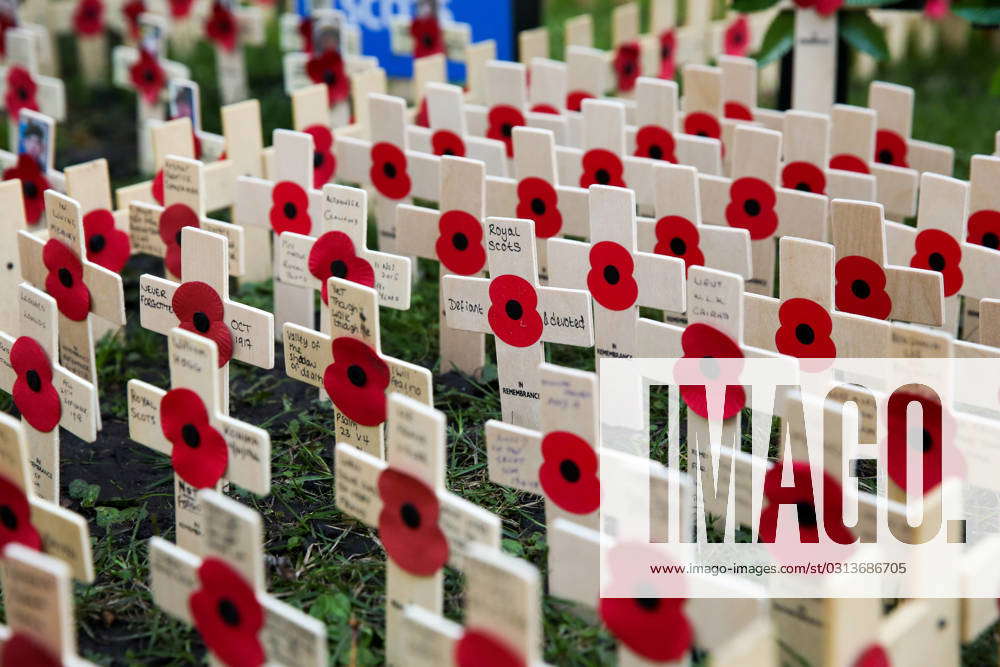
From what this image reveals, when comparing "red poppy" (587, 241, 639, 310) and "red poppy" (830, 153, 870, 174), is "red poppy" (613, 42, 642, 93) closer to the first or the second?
"red poppy" (830, 153, 870, 174)

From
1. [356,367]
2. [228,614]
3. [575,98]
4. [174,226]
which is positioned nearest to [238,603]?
[228,614]

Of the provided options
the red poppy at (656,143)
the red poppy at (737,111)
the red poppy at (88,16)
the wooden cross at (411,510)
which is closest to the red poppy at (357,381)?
the wooden cross at (411,510)

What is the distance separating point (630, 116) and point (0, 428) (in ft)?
9.26

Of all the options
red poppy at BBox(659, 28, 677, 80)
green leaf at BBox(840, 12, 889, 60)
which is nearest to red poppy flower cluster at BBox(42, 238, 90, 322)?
green leaf at BBox(840, 12, 889, 60)

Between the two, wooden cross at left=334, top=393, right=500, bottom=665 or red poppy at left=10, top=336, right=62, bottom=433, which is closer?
wooden cross at left=334, top=393, right=500, bottom=665

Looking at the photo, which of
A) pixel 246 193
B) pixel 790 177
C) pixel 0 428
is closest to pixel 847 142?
pixel 790 177

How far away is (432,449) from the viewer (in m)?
2.04

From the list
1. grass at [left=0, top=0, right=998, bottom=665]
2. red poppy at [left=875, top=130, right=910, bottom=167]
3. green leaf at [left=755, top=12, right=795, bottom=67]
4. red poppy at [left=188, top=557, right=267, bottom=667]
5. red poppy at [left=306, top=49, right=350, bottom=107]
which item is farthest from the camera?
red poppy at [left=306, top=49, right=350, bottom=107]

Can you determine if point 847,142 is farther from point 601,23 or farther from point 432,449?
point 601,23

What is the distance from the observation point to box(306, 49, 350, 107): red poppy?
16.2ft

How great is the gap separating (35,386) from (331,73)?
2511mm

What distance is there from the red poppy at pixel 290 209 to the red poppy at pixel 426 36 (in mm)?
1893

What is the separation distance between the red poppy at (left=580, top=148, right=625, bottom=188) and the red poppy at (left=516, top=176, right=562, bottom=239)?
25 centimetres

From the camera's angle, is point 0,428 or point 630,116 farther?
point 630,116
